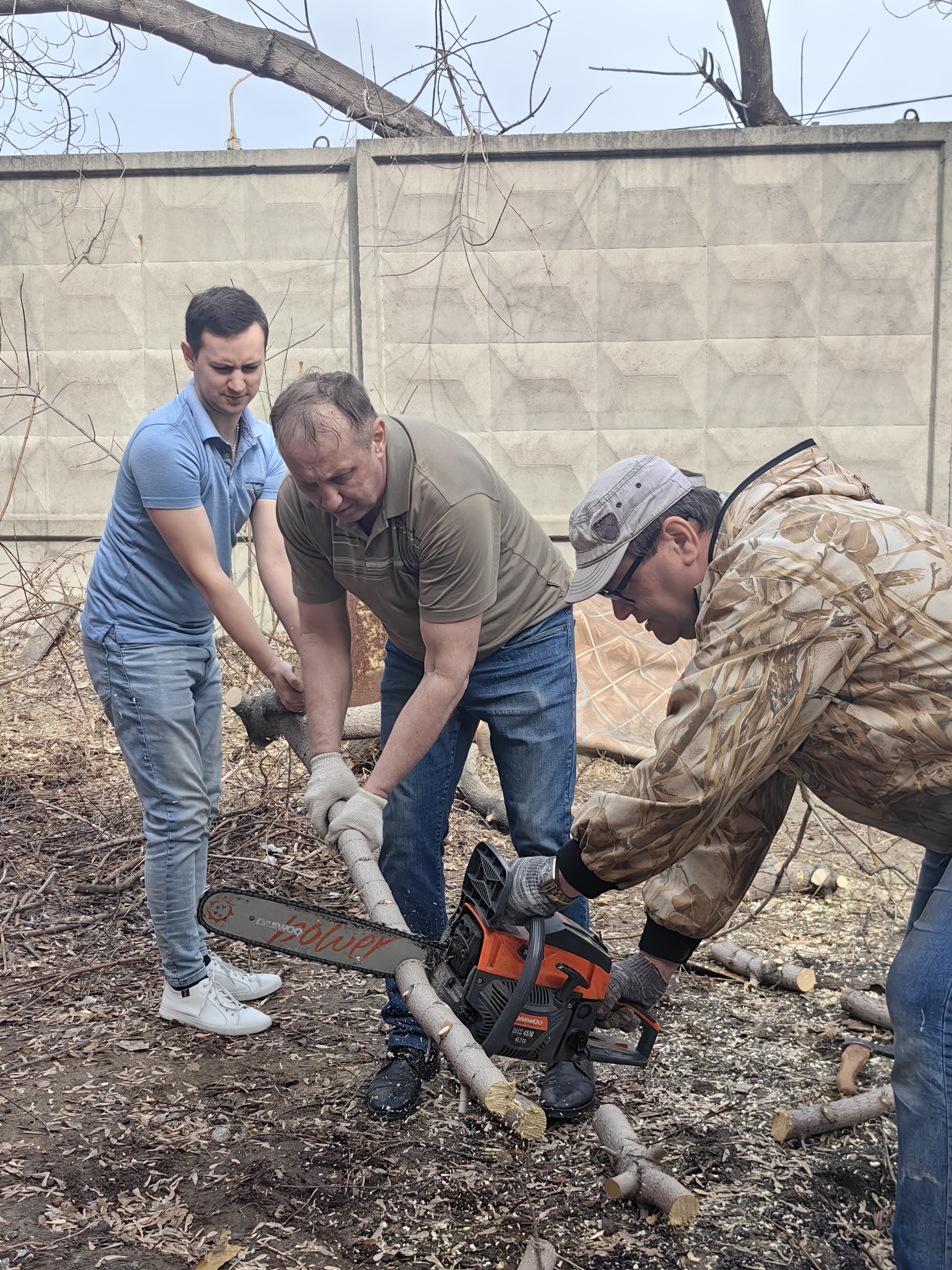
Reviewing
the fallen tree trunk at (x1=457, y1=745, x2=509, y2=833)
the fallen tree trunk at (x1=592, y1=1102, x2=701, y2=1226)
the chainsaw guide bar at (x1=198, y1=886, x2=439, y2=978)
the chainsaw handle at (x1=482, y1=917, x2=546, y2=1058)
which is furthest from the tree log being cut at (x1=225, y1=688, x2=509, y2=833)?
the fallen tree trunk at (x1=592, y1=1102, x2=701, y2=1226)

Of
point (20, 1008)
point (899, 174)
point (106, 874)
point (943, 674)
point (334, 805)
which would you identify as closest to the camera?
point (943, 674)

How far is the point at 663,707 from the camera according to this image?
5.79m

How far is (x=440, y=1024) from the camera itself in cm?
197

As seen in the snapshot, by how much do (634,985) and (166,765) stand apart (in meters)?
1.39

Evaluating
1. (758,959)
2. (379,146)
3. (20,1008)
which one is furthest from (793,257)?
(20,1008)

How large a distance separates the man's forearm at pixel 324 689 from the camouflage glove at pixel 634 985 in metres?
0.91

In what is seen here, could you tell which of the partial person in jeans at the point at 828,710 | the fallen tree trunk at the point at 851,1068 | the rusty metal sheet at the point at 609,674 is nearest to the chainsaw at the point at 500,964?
the partial person in jeans at the point at 828,710

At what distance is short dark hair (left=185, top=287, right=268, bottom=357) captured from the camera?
2.65 metres

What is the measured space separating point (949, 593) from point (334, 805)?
57.3 inches

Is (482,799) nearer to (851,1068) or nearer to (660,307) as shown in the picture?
(851,1068)

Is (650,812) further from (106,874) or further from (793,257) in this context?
(793,257)

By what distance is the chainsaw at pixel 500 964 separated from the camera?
6.75 feet

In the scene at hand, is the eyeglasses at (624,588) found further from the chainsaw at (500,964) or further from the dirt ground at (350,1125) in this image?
the dirt ground at (350,1125)

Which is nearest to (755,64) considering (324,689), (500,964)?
(324,689)
